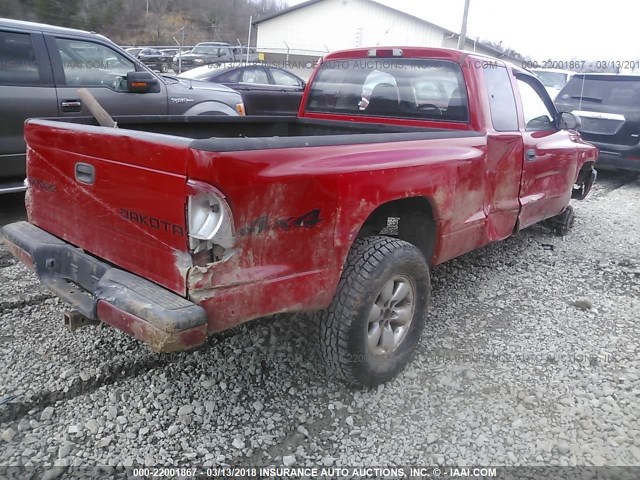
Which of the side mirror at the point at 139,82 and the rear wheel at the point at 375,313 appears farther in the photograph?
the side mirror at the point at 139,82

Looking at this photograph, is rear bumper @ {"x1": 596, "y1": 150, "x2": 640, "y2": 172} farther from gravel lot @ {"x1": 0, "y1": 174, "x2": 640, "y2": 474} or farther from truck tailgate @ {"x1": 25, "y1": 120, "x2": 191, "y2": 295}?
truck tailgate @ {"x1": 25, "y1": 120, "x2": 191, "y2": 295}

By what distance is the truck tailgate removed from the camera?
2.00 meters

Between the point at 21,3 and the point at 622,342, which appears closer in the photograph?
the point at 622,342

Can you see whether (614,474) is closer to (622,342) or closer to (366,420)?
(366,420)

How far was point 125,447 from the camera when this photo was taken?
226 centimetres

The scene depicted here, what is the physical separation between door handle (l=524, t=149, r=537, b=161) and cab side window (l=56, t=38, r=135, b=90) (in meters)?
4.11

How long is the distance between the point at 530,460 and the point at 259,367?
56.4 inches

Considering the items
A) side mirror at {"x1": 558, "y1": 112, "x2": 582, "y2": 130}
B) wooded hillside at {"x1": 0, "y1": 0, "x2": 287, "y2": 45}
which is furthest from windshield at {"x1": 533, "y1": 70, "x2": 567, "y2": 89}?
wooded hillside at {"x1": 0, "y1": 0, "x2": 287, "y2": 45}

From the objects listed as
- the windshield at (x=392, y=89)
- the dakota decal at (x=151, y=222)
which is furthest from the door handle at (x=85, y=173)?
the windshield at (x=392, y=89)

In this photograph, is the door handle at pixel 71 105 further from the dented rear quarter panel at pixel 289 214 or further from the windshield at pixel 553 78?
the windshield at pixel 553 78

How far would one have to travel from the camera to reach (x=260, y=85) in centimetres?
1031

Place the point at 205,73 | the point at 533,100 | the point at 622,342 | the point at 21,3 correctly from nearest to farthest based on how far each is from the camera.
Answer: the point at 622,342 < the point at 533,100 < the point at 205,73 < the point at 21,3

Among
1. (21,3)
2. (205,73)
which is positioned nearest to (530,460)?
(205,73)

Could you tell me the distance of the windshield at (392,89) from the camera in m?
3.61
